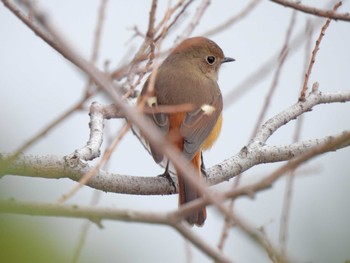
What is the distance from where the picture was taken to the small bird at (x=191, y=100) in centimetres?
445

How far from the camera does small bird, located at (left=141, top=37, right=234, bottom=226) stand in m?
4.45

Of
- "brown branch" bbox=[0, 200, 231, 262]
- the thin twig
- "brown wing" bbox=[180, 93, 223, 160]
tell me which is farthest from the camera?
"brown wing" bbox=[180, 93, 223, 160]

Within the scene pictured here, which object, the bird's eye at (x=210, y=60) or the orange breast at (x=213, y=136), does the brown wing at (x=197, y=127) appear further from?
the bird's eye at (x=210, y=60)

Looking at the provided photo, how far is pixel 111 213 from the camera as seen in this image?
163 cm

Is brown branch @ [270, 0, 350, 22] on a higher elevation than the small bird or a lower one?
lower

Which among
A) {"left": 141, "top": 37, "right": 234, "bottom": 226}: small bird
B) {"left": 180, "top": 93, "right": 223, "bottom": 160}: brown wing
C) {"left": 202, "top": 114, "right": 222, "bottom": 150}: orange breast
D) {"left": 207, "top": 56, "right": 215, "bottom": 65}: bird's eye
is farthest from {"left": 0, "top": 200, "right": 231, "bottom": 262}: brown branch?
{"left": 207, "top": 56, "right": 215, "bottom": 65}: bird's eye

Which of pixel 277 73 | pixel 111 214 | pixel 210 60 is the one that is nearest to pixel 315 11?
pixel 277 73

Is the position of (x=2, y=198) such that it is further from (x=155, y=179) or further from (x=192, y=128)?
(x=192, y=128)

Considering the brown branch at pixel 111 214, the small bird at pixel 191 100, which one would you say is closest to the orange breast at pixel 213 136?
the small bird at pixel 191 100

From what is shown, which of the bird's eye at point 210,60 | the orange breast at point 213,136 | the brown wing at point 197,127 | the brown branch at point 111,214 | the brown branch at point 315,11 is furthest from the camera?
the bird's eye at point 210,60

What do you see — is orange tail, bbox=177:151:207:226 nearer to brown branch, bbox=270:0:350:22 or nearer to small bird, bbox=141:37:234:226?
small bird, bbox=141:37:234:226

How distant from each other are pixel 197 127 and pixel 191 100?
1.42ft

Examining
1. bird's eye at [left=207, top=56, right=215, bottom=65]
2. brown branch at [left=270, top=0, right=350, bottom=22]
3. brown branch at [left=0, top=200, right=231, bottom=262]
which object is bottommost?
brown branch at [left=0, top=200, right=231, bottom=262]

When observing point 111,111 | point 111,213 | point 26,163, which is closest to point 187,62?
point 111,111
